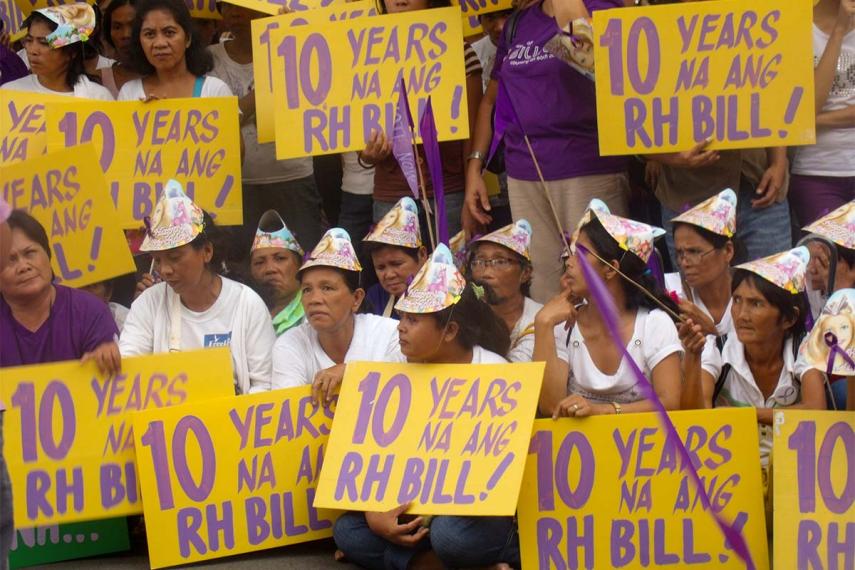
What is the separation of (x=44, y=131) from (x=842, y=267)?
3.45 meters

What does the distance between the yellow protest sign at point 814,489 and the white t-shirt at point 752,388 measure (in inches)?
10.6

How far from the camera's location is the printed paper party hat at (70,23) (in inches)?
292

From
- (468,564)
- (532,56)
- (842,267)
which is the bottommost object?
(468,564)

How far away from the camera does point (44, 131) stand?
722 cm

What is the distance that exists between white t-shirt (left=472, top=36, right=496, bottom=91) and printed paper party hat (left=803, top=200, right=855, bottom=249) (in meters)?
2.09

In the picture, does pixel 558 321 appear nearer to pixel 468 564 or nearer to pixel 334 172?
pixel 468 564

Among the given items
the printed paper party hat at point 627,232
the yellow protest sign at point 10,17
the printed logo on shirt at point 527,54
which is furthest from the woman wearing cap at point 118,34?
the printed paper party hat at point 627,232

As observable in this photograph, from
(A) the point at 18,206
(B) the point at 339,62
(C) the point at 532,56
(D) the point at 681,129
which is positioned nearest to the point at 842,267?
(D) the point at 681,129

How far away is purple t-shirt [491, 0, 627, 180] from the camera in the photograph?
6754 mm

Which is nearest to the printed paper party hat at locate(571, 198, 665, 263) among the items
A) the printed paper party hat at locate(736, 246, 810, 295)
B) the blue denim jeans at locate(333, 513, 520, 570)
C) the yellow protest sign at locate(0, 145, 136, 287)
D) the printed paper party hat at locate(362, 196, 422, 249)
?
the printed paper party hat at locate(736, 246, 810, 295)

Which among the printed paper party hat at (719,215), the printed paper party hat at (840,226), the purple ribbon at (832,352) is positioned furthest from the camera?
the printed paper party hat at (719,215)

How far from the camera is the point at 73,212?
6.96 meters

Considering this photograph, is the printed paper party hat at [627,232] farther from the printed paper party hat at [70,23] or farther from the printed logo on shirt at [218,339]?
the printed paper party hat at [70,23]

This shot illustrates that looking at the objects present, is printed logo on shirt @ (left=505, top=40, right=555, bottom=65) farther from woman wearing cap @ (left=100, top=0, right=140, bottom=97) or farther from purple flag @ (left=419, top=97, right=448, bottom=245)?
woman wearing cap @ (left=100, top=0, right=140, bottom=97)
